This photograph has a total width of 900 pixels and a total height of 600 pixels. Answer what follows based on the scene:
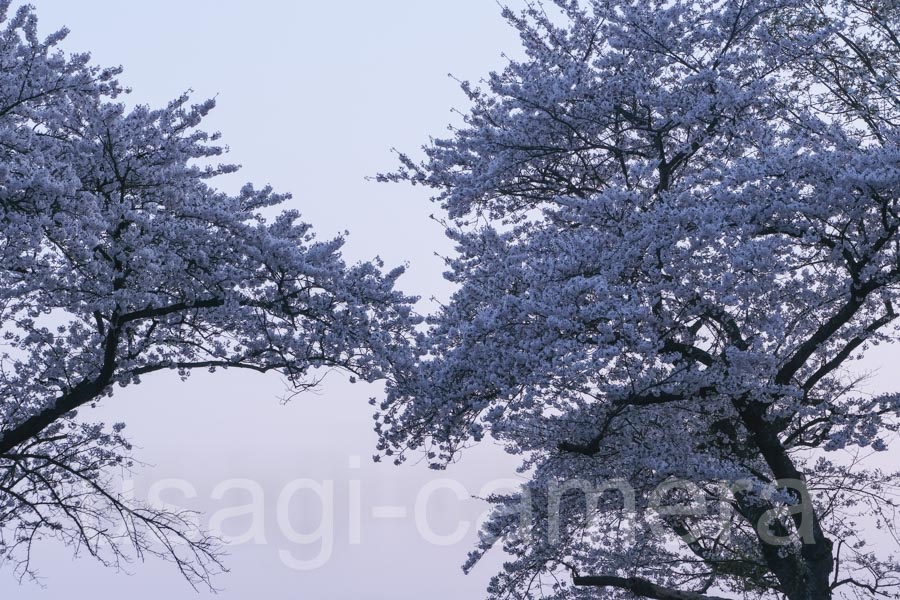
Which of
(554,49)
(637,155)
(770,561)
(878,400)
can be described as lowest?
(770,561)

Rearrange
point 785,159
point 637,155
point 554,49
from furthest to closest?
point 554,49
point 637,155
point 785,159

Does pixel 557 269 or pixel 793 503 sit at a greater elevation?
pixel 557 269

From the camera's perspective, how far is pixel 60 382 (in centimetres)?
1373

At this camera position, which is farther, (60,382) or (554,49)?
(554,49)

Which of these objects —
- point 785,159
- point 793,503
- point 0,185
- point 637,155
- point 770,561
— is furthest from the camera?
point 637,155

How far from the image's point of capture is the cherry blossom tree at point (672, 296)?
36.5 ft

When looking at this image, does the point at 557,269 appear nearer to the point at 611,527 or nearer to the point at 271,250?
the point at 271,250

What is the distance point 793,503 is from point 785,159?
14.3ft

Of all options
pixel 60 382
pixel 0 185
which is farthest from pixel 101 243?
pixel 60 382

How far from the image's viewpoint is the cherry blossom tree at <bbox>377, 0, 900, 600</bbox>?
36.5ft

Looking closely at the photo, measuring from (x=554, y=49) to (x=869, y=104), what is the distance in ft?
16.4

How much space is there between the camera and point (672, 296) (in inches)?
454

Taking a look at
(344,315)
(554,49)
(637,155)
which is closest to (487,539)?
(344,315)

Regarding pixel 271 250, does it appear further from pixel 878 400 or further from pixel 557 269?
pixel 878 400
